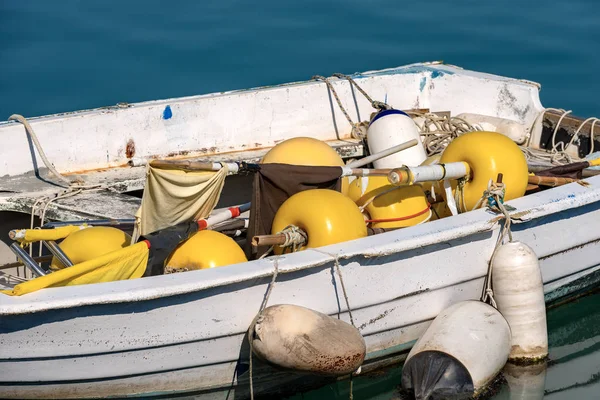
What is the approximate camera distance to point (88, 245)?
4.90m

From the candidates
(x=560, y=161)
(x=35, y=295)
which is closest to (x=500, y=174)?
(x=560, y=161)

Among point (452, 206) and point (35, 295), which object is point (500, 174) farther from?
point (35, 295)

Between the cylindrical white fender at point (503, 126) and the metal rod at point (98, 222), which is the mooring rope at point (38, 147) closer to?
the metal rod at point (98, 222)

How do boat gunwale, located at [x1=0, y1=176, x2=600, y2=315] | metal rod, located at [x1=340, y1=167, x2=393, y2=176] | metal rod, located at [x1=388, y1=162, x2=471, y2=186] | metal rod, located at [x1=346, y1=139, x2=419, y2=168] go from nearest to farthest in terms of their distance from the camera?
boat gunwale, located at [x1=0, y1=176, x2=600, y2=315]
metal rod, located at [x1=388, y1=162, x2=471, y2=186]
metal rod, located at [x1=340, y1=167, x2=393, y2=176]
metal rod, located at [x1=346, y1=139, x2=419, y2=168]

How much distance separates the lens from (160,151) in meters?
6.62

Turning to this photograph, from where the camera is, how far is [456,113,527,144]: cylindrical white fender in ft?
23.2

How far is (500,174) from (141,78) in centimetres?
811

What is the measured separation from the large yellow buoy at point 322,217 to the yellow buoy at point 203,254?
27 cm

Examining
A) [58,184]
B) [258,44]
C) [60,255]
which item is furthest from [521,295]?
[258,44]

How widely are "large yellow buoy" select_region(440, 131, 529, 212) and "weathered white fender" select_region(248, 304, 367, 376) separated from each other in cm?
132

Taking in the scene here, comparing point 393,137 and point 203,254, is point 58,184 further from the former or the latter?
point 393,137

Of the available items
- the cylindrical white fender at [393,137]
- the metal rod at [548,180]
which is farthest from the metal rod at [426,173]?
the cylindrical white fender at [393,137]

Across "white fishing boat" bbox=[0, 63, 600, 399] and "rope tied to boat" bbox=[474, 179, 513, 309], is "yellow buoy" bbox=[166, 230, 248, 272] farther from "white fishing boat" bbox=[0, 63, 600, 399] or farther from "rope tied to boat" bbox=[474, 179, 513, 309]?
"rope tied to boat" bbox=[474, 179, 513, 309]

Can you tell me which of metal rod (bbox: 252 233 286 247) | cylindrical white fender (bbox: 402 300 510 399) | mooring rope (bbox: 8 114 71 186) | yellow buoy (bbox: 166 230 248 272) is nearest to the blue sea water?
mooring rope (bbox: 8 114 71 186)
